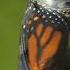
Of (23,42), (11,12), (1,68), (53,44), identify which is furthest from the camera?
(11,12)

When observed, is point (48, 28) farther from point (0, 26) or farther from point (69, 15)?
point (0, 26)

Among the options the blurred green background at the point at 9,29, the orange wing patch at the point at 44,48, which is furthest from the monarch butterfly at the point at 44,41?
the blurred green background at the point at 9,29

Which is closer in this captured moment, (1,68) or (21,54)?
(21,54)

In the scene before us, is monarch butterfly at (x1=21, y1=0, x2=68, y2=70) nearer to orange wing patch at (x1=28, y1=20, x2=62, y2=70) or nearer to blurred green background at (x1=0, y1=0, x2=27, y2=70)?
orange wing patch at (x1=28, y1=20, x2=62, y2=70)

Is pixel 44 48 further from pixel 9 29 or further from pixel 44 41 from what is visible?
pixel 9 29

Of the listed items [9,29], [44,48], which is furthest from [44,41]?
[9,29]

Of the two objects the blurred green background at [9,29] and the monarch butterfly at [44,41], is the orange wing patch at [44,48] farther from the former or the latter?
the blurred green background at [9,29]


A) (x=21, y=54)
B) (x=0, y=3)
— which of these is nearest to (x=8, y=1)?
(x=0, y=3)
